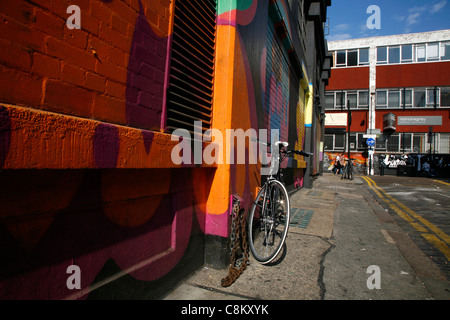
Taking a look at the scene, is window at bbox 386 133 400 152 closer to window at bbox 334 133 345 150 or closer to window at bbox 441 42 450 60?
window at bbox 334 133 345 150

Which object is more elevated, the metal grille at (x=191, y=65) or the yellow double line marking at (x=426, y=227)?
the metal grille at (x=191, y=65)

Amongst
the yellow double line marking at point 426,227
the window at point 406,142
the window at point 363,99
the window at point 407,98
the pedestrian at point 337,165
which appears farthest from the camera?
the window at point 363,99

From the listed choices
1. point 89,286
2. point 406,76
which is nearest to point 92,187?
point 89,286

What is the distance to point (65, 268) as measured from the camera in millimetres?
1382

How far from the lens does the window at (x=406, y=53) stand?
78.1 ft

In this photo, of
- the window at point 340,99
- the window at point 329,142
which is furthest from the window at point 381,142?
the window at point 340,99

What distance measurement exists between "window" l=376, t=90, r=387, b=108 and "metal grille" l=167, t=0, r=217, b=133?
85.2 ft

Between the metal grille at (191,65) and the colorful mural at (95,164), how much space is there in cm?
16

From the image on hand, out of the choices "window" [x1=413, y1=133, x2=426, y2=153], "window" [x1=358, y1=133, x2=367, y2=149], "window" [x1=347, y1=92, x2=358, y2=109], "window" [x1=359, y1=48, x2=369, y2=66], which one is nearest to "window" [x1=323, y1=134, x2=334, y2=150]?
"window" [x1=358, y1=133, x2=367, y2=149]

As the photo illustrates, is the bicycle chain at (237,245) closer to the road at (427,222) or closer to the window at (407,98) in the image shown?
the road at (427,222)

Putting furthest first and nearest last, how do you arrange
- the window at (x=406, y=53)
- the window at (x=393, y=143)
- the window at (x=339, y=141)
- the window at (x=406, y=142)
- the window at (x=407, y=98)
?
the window at (x=339, y=141) → the window at (x=406, y=53) → the window at (x=407, y=98) → the window at (x=393, y=143) → the window at (x=406, y=142)

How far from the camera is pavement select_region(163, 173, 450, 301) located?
2326mm

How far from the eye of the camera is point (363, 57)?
25.2 metres

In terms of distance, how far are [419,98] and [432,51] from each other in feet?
15.2
